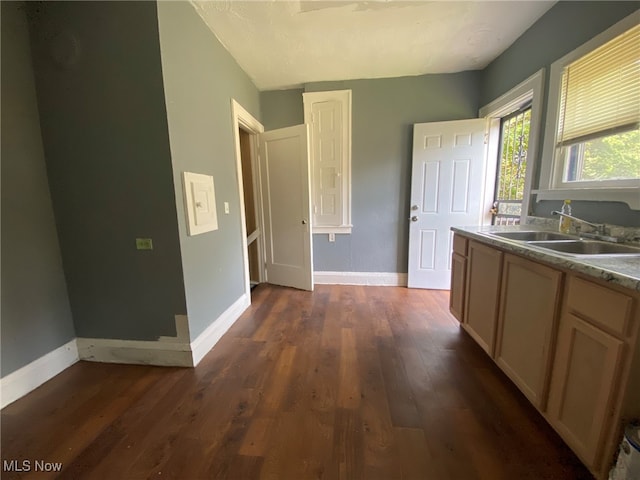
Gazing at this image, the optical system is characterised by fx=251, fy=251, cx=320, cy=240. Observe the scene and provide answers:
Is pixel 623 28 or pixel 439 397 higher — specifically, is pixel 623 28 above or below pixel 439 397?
above

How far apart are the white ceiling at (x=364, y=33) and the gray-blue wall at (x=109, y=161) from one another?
2.36 feet

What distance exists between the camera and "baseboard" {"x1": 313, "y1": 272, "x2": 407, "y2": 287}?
3311 millimetres

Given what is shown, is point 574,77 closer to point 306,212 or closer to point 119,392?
point 306,212

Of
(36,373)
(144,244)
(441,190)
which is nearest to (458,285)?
(441,190)

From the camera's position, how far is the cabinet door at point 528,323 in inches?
46.3

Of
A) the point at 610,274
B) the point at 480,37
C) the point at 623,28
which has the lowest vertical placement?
the point at 610,274

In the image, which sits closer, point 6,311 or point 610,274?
point 610,274

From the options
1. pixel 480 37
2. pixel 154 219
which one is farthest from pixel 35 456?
pixel 480 37

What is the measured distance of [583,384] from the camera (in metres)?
1.01

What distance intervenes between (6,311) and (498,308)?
2.95m

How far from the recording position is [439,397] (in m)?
1.47

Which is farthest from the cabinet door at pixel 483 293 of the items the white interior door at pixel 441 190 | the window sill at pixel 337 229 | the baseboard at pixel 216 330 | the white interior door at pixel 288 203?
the baseboard at pixel 216 330

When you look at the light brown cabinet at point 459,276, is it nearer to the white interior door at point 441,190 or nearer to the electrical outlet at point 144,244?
the white interior door at point 441,190

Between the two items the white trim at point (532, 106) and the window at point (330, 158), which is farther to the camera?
the window at point (330, 158)
